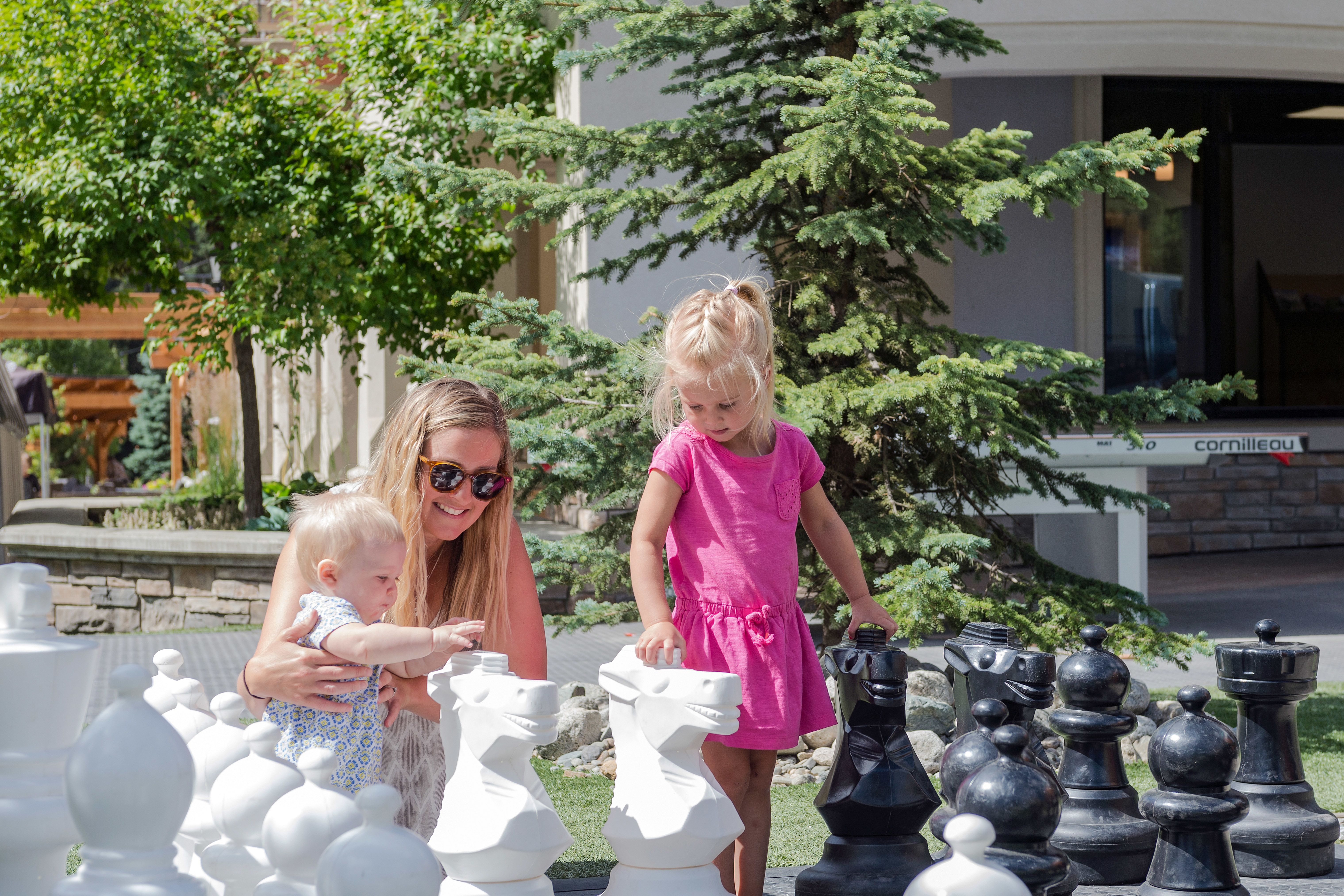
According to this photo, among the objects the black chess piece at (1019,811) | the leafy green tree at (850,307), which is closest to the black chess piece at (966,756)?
the black chess piece at (1019,811)

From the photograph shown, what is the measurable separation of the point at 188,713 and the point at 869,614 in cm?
131

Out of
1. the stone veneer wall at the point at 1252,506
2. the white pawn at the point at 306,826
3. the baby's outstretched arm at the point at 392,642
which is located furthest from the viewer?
the stone veneer wall at the point at 1252,506

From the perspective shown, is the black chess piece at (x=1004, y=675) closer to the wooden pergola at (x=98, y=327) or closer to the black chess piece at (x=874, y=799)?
the black chess piece at (x=874, y=799)

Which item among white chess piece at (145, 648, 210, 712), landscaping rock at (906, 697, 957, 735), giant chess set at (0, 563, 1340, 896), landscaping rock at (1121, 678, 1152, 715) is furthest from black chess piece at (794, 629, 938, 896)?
landscaping rock at (1121, 678, 1152, 715)

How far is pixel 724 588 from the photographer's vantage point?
8.00 feet

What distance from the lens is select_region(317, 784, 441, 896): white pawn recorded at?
102cm

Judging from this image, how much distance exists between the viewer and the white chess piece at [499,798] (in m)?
1.37

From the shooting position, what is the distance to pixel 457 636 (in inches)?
66.2

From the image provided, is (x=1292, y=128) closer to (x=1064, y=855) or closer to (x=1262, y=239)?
(x=1262, y=239)

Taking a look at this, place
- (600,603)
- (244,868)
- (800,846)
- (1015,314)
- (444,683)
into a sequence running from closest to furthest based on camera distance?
(244,868) < (444,683) < (800,846) < (600,603) < (1015,314)

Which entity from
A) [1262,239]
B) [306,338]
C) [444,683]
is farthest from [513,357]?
[1262,239]

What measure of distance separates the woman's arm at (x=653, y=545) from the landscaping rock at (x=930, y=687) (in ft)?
7.65

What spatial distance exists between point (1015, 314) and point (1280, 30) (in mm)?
2667

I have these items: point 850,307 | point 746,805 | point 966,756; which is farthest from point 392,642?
point 850,307
